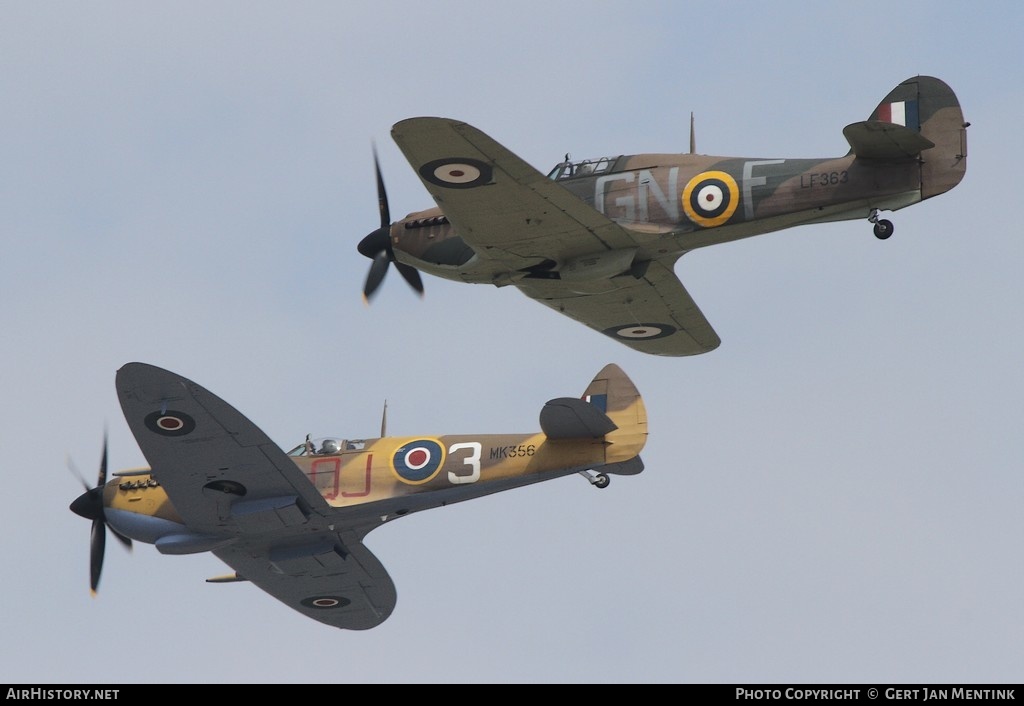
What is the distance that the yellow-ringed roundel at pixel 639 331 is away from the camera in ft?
119

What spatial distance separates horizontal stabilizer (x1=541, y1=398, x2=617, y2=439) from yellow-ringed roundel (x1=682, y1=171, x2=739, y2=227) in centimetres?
389

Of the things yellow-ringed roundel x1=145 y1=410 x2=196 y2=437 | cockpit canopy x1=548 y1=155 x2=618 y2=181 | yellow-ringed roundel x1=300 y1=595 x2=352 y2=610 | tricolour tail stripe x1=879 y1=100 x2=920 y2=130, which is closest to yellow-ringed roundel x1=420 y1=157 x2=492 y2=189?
cockpit canopy x1=548 y1=155 x2=618 y2=181

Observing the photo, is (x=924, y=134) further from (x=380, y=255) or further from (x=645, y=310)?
(x=380, y=255)

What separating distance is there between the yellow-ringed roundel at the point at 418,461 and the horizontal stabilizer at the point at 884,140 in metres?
8.62

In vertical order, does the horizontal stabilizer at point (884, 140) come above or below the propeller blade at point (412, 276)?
above

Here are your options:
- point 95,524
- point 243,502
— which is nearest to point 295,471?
point 243,502

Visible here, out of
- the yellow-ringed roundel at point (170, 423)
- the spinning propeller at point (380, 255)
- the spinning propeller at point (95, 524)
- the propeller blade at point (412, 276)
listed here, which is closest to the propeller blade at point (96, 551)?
the spinning propeller at point (95, 524)

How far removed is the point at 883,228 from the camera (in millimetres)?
30734

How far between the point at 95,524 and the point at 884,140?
1528 centimetres

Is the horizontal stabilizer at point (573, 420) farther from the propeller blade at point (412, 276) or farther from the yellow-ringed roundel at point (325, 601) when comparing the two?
the yellow-ringed roundel at point (325, 601)

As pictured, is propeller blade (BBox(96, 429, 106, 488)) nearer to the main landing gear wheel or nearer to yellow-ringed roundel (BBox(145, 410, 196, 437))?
yellow-ringed roundel (BBox(145, 410, 196, 437))

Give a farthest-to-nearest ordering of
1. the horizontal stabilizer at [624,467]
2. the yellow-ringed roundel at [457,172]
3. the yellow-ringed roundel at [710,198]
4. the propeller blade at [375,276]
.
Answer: the propeller blade at [375,276] → the yellow-ringed roundel at [710,198] → the horizontal stabilizer at [624,467] → the yellow-ringed roundel at [457,172]

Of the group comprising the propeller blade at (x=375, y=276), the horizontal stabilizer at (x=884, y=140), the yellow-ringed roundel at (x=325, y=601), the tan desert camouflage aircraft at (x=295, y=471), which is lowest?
the yellow-ringed roundel at (x=325, y=601)
